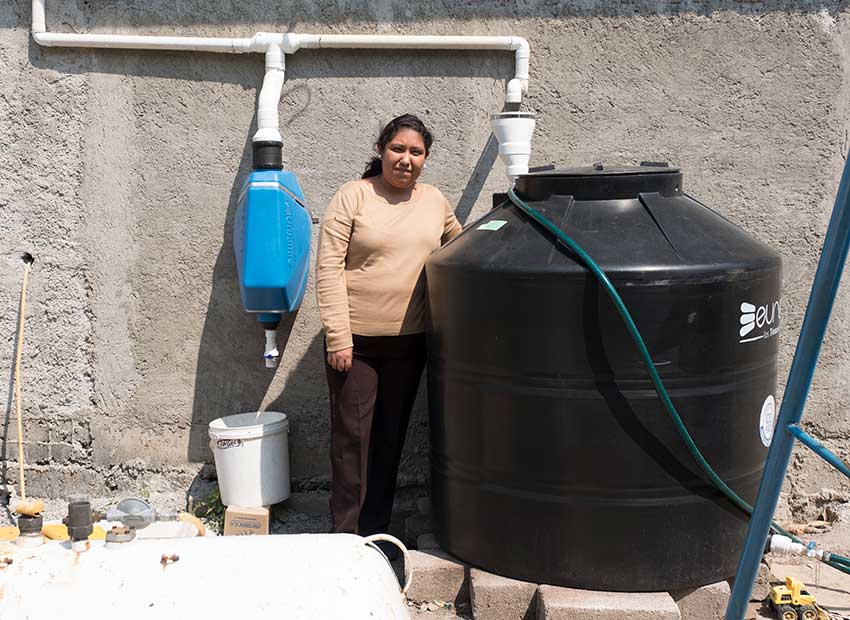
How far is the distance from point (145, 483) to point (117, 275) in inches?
36.6

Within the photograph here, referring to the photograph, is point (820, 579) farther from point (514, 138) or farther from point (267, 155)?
point (267, 155)

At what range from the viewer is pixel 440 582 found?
3.12 m

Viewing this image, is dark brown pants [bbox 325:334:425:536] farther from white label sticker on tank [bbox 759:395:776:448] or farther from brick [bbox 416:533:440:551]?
white label sticker on tank [bbox 759:395:776:448]

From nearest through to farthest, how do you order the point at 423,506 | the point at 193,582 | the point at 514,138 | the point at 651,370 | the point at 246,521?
the point at 193,582
the point at 651,370
the point at 514,138
the point at 246,521
the point at 423,506

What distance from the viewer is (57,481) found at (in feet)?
12.9

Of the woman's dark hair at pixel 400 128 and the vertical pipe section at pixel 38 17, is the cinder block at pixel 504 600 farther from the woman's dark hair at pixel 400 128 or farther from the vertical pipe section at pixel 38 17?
the vertical pipe section at pixel 38 17

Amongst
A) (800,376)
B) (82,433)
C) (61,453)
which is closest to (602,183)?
(800,376)

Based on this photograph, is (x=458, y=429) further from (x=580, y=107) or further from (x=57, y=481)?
(x=57, y=481)

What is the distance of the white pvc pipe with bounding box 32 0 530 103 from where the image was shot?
3596 millimetres

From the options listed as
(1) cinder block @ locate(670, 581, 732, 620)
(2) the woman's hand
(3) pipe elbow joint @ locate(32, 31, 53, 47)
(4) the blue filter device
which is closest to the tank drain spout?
(4) the blue filter device

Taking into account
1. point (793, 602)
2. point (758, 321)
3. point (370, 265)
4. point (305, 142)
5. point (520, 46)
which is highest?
point (520, 46)

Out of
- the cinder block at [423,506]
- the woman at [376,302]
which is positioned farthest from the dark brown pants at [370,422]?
the cinder block at [423,506]

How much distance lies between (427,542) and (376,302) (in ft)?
3.01

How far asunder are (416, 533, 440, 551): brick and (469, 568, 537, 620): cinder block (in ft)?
1.16
